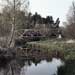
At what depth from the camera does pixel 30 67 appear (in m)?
14.9

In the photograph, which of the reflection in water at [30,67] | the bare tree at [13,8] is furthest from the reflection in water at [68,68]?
the bare tree at [13,8]

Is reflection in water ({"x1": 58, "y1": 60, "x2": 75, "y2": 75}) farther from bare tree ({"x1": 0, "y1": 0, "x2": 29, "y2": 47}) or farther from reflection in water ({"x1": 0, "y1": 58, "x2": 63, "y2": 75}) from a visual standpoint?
bare tree ({"x1": 0, "y1": 0, "x2": 29, "y2": 47})

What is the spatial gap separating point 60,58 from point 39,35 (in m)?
10.2

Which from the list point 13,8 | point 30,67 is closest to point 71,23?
point 13,8

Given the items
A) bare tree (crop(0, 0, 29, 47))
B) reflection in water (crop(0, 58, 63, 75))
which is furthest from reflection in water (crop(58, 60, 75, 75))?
bare tree (crop(0, 0, 29, 47))

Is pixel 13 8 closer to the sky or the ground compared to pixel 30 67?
closer to the sky

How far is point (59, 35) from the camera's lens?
28.1 m

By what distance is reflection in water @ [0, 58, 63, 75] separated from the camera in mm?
13055

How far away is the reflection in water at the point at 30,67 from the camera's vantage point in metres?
13.1

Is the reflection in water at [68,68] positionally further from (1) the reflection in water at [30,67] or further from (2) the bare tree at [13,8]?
(2) the bare tree at [13,8]

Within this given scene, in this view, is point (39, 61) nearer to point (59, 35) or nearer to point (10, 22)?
point (10, 22)

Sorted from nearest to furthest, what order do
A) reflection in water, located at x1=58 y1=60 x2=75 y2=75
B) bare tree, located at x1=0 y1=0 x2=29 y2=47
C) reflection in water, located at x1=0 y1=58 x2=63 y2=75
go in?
1. reflection in water, located at x1=58 y1=60 x2=75 y2=75
2. reflection in water, located at x1=0 y1=58 x2=63 y2=75
3. bare tree, located at x1=0 y1=0 x2=29 y2=47

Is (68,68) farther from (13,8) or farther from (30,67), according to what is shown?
(13,8)

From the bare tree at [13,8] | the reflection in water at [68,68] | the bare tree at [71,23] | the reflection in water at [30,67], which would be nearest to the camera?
the reflection in water at [68,68]
